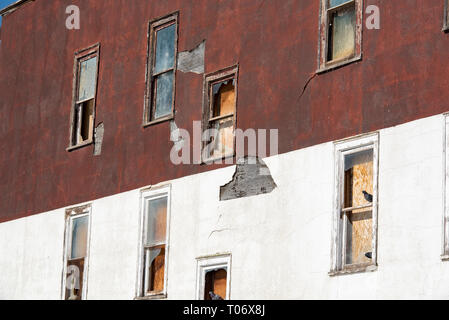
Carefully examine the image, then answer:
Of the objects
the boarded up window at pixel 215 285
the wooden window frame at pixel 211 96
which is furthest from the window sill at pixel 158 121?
the boarded up window at pixel 215 285

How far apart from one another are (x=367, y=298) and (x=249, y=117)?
4.39 metres

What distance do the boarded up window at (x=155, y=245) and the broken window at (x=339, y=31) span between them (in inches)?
183

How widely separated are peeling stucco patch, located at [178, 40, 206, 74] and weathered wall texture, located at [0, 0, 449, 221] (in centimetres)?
13

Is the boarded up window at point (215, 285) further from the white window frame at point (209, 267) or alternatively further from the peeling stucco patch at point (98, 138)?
the peeling stucco patch at point (98, 138)

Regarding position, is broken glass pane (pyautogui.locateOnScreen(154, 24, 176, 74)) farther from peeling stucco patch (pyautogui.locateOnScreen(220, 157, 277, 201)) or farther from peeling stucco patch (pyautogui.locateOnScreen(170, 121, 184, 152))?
peeling stucco patch (pyautogui.locateOnScreen(220, 157, 277, 201))

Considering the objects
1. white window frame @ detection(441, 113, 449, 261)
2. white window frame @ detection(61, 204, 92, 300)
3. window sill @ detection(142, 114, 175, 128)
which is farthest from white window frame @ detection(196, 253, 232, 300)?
white window frame @ detection(441, 113, 449, 261)

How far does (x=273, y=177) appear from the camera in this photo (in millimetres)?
18406

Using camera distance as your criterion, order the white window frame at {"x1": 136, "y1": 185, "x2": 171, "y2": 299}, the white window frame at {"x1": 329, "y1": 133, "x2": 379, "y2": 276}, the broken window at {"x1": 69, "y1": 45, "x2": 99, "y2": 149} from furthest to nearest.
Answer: the broken window at {"x1": 69, "y1": 45, "x2": 99, "y2": 149} < the white window frame at {"x1": 136, "y1": 185, "x2": 171, "y2": 299} < the white window frame at {"x1": 329, "y1": 133, "x2": 379, "y2": 276}

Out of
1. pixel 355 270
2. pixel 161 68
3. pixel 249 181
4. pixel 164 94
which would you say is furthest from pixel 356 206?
pixel 161 68

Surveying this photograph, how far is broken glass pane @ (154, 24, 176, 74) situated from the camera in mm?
21344

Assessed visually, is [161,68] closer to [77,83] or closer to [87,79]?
[87,79]

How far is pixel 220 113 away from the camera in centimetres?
2000
